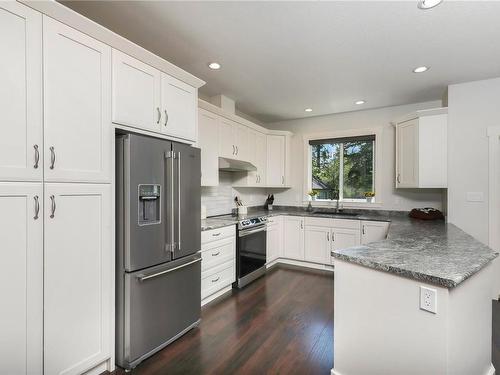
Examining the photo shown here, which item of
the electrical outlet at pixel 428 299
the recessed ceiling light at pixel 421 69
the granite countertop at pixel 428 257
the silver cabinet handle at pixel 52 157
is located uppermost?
the recessed ceiling light at pixel 421 69

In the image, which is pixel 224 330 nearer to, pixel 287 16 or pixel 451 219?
pixel 287 16

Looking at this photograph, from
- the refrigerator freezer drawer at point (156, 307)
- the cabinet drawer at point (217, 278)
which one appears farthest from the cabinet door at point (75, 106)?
the cabinet drawer at point (217, 278)

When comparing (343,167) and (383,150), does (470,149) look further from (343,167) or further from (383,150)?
(343,167)

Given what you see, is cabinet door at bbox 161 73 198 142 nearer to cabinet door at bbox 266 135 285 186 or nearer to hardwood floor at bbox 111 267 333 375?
hardwood floor at bbox 111 267 333 375

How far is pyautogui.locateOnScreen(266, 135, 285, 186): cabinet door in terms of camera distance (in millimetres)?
4652

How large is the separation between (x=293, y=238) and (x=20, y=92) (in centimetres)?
378

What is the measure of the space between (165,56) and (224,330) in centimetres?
272

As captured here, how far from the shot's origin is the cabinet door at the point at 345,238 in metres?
3.81

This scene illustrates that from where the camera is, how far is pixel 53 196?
59.2 inches

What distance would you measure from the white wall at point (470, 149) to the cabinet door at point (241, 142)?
2.70m

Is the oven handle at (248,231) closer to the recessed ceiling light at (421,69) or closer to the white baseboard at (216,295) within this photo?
the white baseboard at (216,295)

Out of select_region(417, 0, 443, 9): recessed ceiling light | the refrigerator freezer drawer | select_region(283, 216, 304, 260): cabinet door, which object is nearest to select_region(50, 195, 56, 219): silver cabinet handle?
the refrigerator freezer drawer

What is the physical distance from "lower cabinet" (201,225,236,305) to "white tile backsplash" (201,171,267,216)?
729 millimetres

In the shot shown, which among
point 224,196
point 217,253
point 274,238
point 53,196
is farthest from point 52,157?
point 274,238
